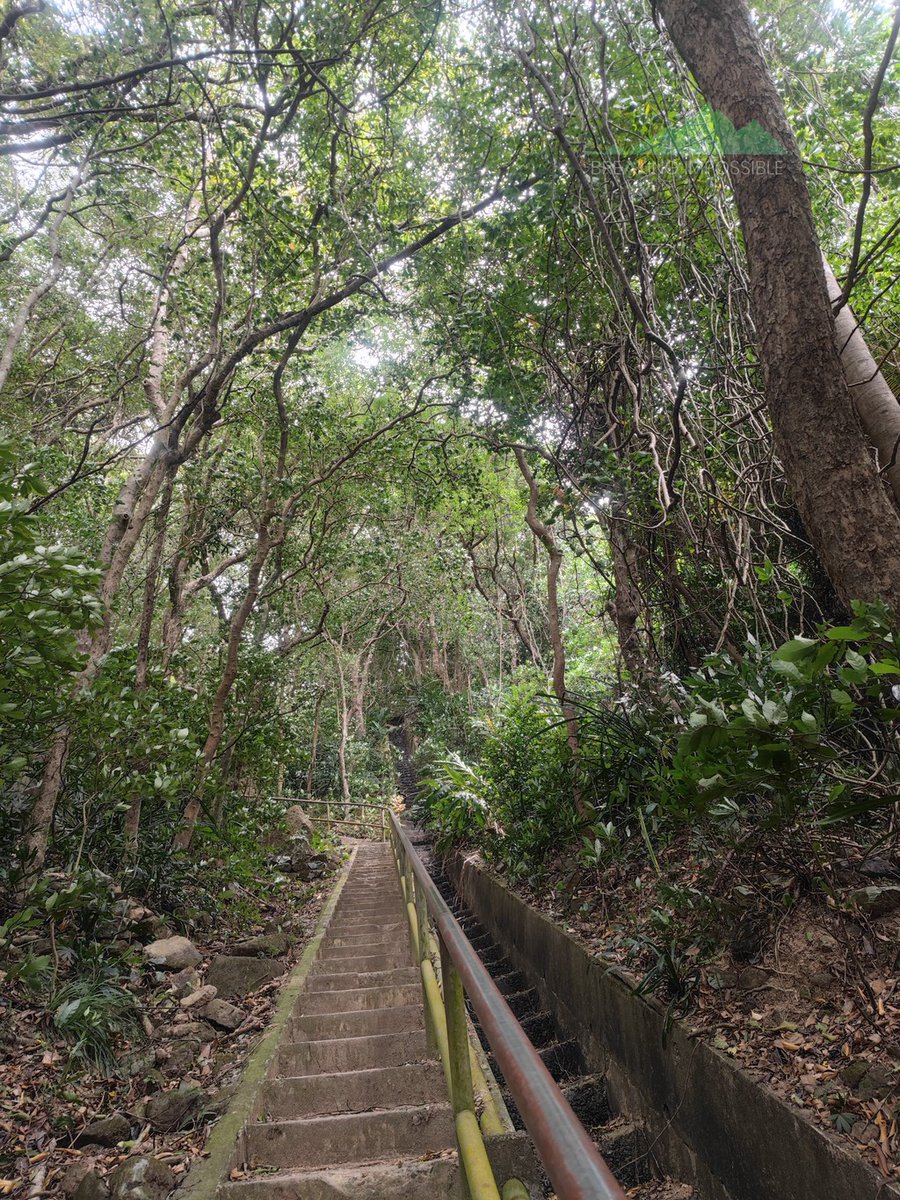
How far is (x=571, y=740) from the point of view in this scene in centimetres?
540

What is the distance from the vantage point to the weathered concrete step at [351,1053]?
337cm

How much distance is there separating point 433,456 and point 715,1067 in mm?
7862

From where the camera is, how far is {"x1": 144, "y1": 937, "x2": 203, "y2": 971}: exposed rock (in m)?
4.59

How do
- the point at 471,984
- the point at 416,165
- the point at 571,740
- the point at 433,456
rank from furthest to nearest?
1. the point at 433,456
2. the point at 416,165
3. the point at 571,740
4. the point at 471,984

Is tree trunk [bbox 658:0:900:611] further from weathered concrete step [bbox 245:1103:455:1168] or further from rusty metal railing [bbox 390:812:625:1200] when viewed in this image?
weathered concrete step [bbox 245:1103:455:1168]

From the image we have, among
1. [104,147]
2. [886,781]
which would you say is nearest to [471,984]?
[886,781]

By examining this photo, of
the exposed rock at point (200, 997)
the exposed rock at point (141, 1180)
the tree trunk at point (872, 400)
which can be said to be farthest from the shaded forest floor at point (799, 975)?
the exposed rock at point (200, 997)

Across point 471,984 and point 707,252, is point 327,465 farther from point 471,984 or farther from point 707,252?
point 471,984

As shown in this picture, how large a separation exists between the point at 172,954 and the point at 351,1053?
1962mm

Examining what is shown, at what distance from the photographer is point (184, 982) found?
451cm

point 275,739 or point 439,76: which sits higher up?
point 439,76

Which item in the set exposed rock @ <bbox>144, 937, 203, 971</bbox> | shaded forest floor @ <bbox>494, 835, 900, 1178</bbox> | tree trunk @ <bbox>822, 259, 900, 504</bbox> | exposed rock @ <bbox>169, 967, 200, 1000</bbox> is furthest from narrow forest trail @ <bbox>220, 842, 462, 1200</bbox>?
tree trunk @ <bbox>822, 259, 900, 504</bbox>

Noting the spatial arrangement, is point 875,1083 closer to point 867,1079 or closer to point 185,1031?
point 867,1079

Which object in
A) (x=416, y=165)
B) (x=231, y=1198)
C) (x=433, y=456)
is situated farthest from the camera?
(x=433, y=456)
